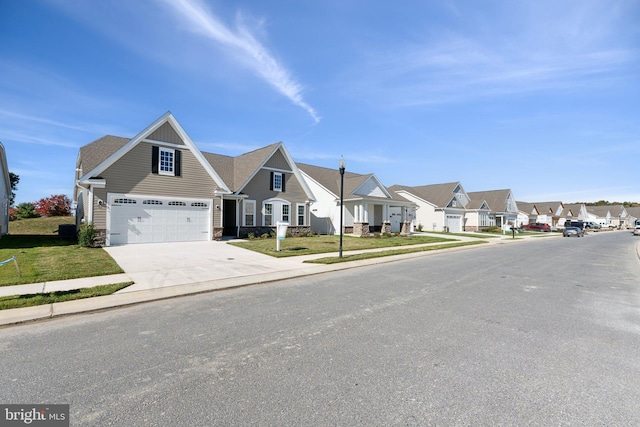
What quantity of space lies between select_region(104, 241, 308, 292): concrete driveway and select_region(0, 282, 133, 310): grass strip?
47 centimetres

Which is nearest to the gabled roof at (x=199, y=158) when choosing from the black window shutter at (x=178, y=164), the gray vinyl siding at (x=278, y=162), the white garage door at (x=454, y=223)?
the gray vinyl siding at (x=278, y=162)

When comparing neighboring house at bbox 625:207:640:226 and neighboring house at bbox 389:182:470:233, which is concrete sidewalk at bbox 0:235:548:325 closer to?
neighboring house at bbox 389:182:470:233

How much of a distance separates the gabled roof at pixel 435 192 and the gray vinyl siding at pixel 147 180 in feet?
99.8

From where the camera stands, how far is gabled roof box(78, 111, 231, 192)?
55.2 ft

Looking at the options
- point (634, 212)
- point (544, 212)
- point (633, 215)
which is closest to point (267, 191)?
point (544, 212)

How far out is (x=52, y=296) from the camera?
679 cm

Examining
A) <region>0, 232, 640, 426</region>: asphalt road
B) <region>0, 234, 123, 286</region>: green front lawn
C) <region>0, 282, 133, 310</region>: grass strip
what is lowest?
<region>0, 232, 640, 426</region>: asphalt road

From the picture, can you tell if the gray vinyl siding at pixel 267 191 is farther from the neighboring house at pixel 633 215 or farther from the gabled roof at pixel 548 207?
the neighboring house at pixel 633 215

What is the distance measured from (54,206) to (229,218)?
82.5 feet

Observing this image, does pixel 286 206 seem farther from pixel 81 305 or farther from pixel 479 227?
pixel 479 227

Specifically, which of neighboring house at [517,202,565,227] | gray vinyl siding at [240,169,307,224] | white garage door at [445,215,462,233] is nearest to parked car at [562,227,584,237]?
white garage door at [445,215,462,233]

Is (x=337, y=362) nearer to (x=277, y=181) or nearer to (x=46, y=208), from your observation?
(x=277, y=181)

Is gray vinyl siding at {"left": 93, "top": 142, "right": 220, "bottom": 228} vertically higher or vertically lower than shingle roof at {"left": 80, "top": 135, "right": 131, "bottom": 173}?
lower

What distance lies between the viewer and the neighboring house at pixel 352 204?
28.4m
